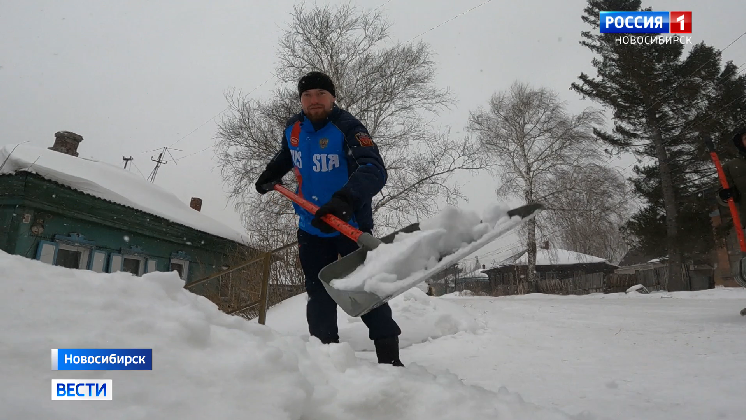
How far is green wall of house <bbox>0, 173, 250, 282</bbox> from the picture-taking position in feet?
26.5

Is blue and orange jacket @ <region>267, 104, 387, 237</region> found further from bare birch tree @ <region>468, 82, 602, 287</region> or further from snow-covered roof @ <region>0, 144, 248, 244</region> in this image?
bare birch tree @ <region>468, 82, 602, 287</region>

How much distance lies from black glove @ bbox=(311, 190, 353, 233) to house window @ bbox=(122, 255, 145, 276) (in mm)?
10658

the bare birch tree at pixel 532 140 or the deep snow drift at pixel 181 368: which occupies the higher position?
the bare birch tree at pixel 532 140

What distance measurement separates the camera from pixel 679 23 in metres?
14.5

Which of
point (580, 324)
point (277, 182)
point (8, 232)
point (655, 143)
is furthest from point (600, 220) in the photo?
point (8, 232)

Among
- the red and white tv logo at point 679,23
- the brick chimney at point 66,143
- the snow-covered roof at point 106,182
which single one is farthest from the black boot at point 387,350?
the red and white tv logo at point 679,23

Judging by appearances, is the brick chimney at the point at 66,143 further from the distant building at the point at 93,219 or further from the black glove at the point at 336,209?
the black glove at the point at 336,209

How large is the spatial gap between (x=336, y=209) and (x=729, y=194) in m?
4.12

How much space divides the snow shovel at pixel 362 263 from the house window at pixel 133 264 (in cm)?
1080

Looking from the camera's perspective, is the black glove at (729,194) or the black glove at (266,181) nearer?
the black glove at (266,181)

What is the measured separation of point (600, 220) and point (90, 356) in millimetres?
18450
